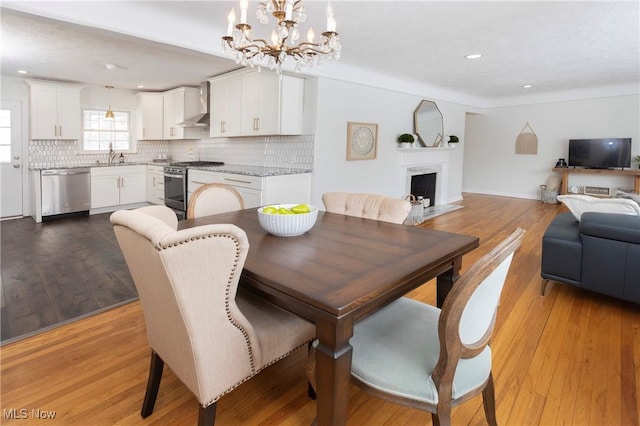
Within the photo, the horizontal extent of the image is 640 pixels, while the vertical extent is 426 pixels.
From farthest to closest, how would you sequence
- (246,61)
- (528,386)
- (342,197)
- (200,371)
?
(342,197)
(246,61)
(528,386)
(200,371)

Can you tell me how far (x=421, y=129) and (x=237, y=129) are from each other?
319 centimetres

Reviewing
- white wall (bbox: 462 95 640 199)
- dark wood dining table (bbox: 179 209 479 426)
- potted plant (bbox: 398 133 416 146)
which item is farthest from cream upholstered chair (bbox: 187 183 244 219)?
white wall (bbox: 462 95 640 199)

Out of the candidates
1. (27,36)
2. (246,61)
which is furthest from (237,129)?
(246,61)

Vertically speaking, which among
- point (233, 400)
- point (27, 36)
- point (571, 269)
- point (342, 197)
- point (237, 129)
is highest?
point (27, 36)

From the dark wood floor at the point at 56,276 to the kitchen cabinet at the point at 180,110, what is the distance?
216cm

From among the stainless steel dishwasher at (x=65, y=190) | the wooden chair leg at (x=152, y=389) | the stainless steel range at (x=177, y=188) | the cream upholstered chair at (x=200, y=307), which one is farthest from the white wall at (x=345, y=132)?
the stainless steel dishwasher at (x=65, y=190)

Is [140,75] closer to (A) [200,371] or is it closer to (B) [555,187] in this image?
(A) [200,371]

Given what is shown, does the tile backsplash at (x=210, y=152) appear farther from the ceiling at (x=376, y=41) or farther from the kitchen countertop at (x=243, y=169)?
the ceiling at (x=376, y=41)

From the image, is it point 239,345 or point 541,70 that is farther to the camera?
point 541,70

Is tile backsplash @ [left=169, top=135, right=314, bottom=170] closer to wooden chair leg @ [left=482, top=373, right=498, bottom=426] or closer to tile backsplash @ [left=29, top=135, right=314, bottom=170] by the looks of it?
tile backsplash @ [left=29, top=135, right=314, bottom=170]

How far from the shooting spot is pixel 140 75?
5363mm

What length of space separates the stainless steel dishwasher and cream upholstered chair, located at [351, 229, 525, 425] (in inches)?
242

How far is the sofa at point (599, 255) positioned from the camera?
2.55 metres

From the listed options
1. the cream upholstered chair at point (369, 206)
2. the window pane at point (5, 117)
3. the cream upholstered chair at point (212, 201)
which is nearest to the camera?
the cream upholstered chair at point (369, 206)
